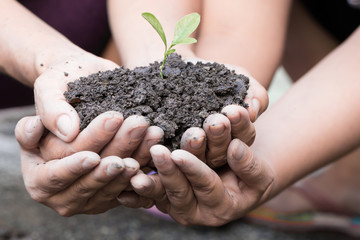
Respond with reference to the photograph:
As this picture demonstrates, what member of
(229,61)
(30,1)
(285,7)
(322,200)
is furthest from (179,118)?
(322,200)

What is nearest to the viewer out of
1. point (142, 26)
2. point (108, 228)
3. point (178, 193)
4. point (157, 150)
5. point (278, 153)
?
point (157, 150)

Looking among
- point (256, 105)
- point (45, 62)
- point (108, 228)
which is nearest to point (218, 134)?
point (256, 105)

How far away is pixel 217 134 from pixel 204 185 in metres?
0.13

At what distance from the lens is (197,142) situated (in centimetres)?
93

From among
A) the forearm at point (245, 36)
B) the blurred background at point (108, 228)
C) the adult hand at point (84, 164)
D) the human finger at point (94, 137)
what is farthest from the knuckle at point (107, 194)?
the blurred background at point (108, 228)

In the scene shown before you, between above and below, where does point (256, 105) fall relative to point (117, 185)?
above

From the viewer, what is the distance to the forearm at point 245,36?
1.50 meters

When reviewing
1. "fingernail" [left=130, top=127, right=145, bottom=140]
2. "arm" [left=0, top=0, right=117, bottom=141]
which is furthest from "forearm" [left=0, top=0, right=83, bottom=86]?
"fingernail" [left=130, top=127, right=145, bottom=140]

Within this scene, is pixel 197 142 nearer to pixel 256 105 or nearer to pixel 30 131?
pixel 256 105

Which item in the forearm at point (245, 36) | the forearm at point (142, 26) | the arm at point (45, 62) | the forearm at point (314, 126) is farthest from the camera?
the forearm at point (245, 36)

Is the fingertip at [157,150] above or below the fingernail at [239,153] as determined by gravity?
above

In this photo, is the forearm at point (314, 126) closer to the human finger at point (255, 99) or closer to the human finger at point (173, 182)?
the human finger at point (255, 99)

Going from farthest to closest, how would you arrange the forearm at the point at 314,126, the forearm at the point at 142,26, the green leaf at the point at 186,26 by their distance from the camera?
the forearm at the point at 142,26
the forearm at the point at 314,126
the green leaf at the point at 186,26

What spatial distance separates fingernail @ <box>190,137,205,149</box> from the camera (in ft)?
3.02
